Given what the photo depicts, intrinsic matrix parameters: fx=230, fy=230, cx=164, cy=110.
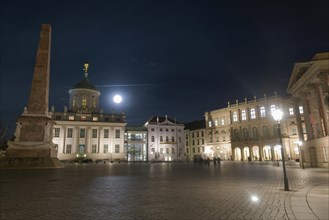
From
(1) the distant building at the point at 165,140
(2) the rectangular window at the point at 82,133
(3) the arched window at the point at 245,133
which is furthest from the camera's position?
(1) the distant building at the point at 165,140

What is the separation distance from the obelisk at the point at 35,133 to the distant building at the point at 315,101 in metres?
32.8

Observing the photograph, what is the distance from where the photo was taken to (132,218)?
18.7ft

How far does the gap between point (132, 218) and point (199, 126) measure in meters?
88.6

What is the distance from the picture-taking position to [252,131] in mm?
67750

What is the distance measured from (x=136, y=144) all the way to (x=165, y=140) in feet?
35.5

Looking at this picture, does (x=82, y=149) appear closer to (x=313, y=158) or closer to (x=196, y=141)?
(x=196, y=141)

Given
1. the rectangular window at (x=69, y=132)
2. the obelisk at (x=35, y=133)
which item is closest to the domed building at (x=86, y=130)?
the rectangular window at (x=69, y=132)

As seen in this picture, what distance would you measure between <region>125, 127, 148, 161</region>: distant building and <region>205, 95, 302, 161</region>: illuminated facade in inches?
911

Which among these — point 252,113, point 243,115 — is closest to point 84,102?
point 243,115

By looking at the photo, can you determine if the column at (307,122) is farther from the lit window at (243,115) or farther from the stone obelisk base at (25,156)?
the lit window at (243,115)

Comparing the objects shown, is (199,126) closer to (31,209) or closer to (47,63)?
(47,63)

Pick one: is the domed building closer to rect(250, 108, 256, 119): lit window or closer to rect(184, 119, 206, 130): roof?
rect(184, 119, 206, 130): roof

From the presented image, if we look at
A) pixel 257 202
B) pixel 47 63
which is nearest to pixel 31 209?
pixel 257 202

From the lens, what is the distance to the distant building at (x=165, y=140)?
84125 mm
